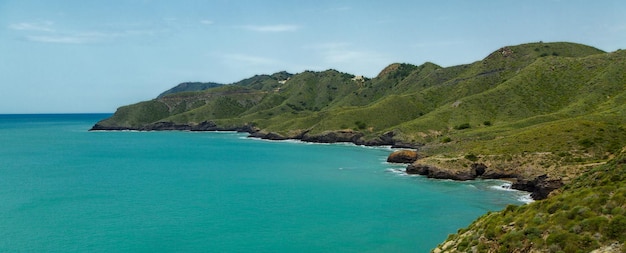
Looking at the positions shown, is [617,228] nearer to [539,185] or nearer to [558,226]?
[558,226]

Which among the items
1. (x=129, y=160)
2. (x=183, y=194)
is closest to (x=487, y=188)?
(x=183, y=194)

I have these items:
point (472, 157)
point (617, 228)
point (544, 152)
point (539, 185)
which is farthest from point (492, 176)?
point (617, 228)

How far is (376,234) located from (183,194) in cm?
4266

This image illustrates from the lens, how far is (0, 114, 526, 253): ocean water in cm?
5403

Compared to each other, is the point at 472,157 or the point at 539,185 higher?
the point at 472,157

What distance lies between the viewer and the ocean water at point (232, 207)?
54031 millimetres

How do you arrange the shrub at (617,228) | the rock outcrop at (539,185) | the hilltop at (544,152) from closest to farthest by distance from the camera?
the shrub at (617,228) < the hilltop at (544,152) < the rock outcrop at (539,185)

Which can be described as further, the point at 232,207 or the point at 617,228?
the point at 232,207

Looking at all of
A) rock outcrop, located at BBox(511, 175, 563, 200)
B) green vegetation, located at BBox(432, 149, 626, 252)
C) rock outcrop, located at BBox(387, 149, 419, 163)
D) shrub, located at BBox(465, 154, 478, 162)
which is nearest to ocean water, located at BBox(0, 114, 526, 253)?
rock outcrop, located at BBox(511, 175, 563, 200)

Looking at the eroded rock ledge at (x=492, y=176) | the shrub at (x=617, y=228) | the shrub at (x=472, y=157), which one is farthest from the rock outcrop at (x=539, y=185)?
the shrub at (x=617, y=228)

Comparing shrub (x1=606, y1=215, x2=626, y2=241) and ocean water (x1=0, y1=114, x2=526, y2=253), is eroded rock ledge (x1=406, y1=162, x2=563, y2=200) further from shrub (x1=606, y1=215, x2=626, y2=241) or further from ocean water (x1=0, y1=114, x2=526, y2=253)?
shrub (x1=606, y1=215, x2=626, y2=241)

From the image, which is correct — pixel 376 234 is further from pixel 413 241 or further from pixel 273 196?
pixel 273 196

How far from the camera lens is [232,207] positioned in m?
73.3

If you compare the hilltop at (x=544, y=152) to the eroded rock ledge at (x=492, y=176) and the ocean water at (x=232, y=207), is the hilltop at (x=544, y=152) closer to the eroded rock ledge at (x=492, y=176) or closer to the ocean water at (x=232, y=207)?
the eroded rock ledge at (x=492, y=176)
